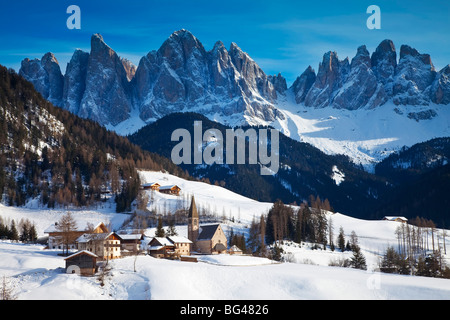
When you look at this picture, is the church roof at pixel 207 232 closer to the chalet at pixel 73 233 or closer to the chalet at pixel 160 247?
the chalet at pixel 160 247

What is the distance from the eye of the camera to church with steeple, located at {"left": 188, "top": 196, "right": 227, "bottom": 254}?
103m

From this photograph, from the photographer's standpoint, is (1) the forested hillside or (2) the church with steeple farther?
(1) the forested hillside

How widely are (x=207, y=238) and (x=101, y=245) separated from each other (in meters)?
27.4

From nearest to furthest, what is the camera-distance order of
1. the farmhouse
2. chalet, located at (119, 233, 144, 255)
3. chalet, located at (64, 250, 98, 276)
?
1. chalet, located at (64, 250, 98, 276)
2. chalet, located at (119, 233, 144, 255)
3. the farmhouse

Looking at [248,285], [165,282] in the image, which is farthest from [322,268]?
[165,282]

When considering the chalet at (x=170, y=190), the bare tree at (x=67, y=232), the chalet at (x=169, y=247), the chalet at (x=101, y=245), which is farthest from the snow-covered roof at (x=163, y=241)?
the chalet at (x=170, y=190)

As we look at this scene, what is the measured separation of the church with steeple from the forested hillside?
132 feet

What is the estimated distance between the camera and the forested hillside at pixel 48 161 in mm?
148375

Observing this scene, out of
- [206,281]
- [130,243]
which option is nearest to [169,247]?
[130,243]

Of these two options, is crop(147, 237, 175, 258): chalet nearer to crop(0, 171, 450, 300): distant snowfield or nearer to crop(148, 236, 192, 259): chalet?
crop(148, 236, 192, 259): chalet

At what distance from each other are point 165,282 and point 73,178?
350 ft

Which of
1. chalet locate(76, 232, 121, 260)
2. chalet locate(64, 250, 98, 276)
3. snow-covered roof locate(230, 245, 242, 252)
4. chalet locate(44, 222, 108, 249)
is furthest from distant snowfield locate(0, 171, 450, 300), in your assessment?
snow-covered roof locate(230, 245, 242, 252)

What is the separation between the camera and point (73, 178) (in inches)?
6388
